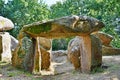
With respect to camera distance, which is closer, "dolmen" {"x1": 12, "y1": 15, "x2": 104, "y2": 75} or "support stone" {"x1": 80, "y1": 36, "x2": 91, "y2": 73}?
"dolmen" {"x1": 12, "y1": 15, "x2": 104, "y2": 75}

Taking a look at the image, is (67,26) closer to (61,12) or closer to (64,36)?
(64,36)

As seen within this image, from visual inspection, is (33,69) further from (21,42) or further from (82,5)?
(82,5)

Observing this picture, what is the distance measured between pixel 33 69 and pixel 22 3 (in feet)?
61.4

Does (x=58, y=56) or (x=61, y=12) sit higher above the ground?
(x=61, y=12)

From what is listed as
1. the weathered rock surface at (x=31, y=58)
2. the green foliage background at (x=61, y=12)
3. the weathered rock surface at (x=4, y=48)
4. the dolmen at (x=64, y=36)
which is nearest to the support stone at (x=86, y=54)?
the dolmen at (x=64, y=36)

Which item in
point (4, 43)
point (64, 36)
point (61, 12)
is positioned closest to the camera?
point (64, 36)

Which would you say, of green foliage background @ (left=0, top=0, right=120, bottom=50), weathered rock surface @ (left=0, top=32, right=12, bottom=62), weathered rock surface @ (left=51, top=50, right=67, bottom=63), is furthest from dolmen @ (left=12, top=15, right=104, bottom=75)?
green foliage background @ (left=0, top=0, right=120, bottom=50)

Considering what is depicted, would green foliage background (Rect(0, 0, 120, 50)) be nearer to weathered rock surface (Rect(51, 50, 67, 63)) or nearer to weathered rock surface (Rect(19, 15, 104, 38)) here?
weathered rock surface (Rect(51, 50, 67, 63))

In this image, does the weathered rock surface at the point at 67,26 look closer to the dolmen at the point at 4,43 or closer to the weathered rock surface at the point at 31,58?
the weathered rock surface at the point at 31,58

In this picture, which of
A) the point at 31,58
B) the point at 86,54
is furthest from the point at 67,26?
the point at 31,58

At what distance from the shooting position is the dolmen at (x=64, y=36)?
37.9ft

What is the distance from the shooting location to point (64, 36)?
41.8 feet

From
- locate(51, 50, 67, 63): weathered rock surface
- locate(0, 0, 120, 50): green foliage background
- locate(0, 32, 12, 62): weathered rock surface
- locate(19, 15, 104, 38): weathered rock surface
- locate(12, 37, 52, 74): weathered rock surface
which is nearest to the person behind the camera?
locate(19, 15, 104, 38): weathered rock surface

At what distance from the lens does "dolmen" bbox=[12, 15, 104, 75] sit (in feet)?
37.9
